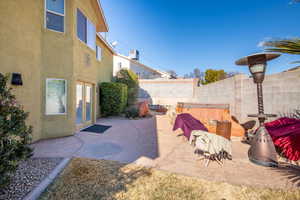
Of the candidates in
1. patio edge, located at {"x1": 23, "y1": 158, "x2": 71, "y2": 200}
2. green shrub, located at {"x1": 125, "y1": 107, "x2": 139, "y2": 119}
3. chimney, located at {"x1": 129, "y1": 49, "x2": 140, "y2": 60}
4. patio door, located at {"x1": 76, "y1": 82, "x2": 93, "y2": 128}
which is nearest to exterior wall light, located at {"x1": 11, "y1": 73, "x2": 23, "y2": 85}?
patio door, located at {"x1": 76, "y1": 82, "x2": 93, "y2": 128}

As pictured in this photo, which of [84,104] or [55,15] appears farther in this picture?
[84,104]

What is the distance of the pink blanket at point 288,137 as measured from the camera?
3967 mm

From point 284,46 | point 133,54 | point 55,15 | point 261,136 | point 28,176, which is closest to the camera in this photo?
point 284,46

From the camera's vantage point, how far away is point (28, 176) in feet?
10.1

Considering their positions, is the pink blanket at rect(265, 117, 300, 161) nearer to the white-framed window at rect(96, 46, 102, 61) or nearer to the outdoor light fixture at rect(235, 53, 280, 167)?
the outdoor light fixture at rect(235, 53, 280, 167)

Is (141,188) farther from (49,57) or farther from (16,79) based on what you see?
(49,57)


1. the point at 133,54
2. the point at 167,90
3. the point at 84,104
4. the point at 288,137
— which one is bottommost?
the point at 288,137

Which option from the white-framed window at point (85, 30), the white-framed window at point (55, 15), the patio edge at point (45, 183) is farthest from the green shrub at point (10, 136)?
the white-framed window at point (85, 30)

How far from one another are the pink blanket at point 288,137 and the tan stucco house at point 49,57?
7984 mm

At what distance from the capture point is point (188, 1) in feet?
34.9

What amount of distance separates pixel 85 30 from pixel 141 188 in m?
7.82

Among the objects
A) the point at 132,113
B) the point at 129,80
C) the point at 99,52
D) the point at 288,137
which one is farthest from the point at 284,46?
the point at 129,80

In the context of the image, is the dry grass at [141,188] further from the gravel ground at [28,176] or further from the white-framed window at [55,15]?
the white-framed window at [55,15]

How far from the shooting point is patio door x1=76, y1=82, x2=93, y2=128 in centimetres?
697
